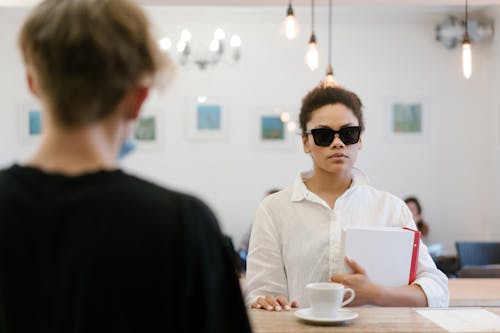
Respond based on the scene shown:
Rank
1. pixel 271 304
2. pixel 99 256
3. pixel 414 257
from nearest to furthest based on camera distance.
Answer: pixel 99 256 → pixel 271 304 → pixel 414 257

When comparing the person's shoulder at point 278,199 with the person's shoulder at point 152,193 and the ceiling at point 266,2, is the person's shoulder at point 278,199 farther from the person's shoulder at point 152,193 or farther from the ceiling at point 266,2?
the ceiling at point 266,2

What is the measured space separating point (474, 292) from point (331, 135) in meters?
1.86

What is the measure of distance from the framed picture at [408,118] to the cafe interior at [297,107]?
1cm

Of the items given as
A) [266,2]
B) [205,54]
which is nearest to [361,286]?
[266,2]

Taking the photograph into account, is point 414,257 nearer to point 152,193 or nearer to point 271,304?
point 271,304

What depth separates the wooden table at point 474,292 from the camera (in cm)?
355

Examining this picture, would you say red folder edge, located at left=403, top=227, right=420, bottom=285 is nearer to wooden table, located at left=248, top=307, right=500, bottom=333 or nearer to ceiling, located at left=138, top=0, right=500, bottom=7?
wooden table, located at left=248, top=307, right=500, bottom=333

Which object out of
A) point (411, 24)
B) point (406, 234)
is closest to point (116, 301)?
point (406, 234)

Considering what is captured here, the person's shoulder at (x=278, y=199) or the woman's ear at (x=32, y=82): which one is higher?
the woman's ear at (x=32, y=82)

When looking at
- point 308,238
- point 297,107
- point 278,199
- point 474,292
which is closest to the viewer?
point 308,238

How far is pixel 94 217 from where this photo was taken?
35.1 inches

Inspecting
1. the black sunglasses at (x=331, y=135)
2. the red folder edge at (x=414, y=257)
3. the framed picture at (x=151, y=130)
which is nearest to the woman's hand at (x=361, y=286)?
the red folder edge at (x=414, y=257)

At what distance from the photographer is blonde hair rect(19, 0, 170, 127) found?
919 millimetres

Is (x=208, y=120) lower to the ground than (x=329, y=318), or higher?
higher
